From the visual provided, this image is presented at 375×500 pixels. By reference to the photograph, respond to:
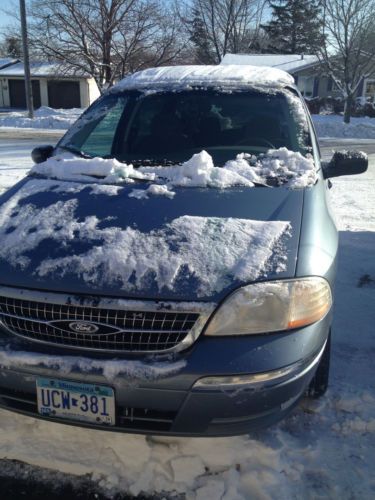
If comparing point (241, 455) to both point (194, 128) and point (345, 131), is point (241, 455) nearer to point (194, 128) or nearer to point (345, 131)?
point (194, 128)

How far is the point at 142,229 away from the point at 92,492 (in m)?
1.19

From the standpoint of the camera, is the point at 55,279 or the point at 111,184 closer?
the point at 55,279

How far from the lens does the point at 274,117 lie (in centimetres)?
336

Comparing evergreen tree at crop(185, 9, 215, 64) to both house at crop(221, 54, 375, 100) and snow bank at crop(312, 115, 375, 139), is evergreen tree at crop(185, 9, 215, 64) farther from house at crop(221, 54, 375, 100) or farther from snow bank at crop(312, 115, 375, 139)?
snow bank at crop(312, 115, 375, 139)

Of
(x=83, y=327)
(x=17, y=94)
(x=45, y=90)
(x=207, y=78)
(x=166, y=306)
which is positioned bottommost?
(x=17, y=94)

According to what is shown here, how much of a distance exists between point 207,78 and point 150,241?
6.40 ft

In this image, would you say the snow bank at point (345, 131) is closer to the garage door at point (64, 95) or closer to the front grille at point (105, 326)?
the front grille at point (105, 326)

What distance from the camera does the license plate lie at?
189 centimetres

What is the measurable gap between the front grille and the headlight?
14 cm

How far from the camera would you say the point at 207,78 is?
11.7ft

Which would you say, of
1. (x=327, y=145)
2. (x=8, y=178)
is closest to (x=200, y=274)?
(x=8, y=178)

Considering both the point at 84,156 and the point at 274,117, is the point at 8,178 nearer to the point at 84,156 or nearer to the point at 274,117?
the point at 84,156

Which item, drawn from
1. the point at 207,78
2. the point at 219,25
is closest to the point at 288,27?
the point at 219,25

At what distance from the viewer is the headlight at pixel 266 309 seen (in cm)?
189
